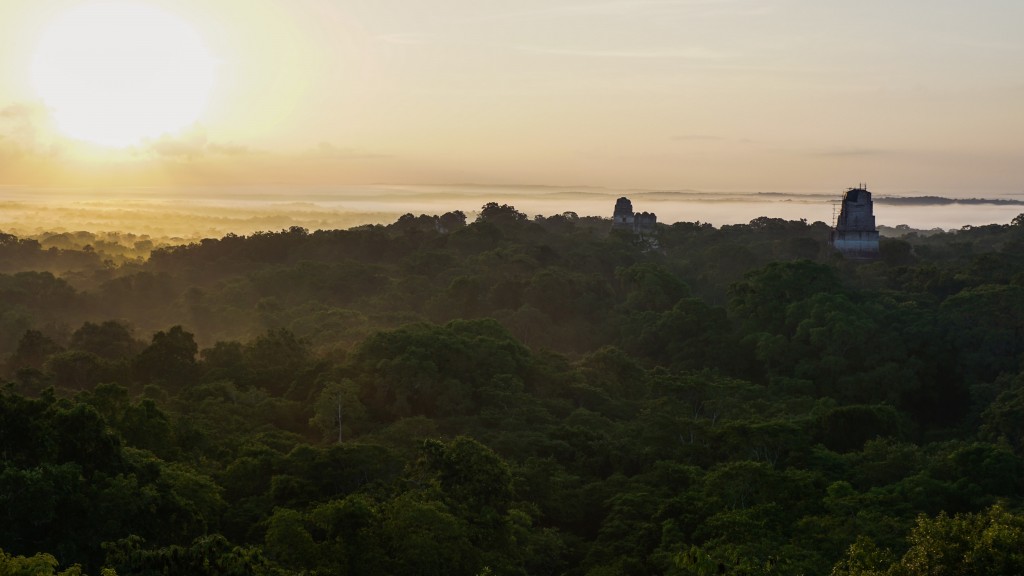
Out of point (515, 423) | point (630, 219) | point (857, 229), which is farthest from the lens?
point (630, 219)

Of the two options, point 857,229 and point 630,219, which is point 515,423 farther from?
point 630,219

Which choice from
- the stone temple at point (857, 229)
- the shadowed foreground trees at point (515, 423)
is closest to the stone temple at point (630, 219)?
the stone temple at point (857, 229)

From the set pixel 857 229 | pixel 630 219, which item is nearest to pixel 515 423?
pixel 857 229

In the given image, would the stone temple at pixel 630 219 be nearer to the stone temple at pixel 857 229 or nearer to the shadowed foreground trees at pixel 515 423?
the stone temple at pixel 857 229

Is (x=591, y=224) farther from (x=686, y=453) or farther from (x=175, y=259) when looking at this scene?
(x=686, y=453)

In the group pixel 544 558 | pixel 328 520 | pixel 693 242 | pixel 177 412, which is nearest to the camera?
pixel 328 520

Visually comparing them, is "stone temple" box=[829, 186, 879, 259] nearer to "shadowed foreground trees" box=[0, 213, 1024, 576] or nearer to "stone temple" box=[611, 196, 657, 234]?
"shadowed foreground trees" box=[0, 213, 1024, 576]

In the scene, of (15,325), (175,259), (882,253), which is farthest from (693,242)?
(15,325)
